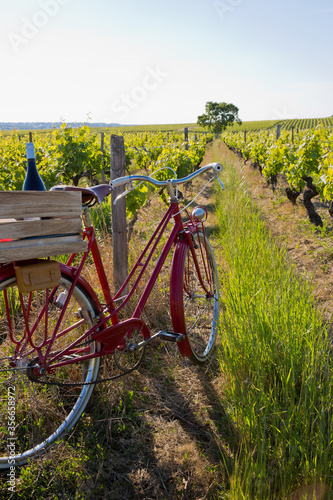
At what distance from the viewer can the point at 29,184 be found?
178cm

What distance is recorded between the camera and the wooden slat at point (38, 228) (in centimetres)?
129

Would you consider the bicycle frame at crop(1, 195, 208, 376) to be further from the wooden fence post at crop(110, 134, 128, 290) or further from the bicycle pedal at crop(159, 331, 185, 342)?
the wooden fence post at crop(110, 134, 128, 290)

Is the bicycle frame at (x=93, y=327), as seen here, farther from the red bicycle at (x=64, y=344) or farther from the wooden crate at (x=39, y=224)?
the wooden crate at (x=39, y=224)

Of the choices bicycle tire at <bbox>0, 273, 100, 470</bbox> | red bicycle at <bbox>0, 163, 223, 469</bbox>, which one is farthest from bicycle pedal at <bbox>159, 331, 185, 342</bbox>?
bicycle tire at <bbox>0, 273, 100, 470</bbox>

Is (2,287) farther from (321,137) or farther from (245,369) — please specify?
(321,137)

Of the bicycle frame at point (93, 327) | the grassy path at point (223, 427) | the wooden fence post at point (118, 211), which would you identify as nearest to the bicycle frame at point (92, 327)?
the bicycle frame at point (93, 327)

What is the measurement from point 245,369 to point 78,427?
928mm

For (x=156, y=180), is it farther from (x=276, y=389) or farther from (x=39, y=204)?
(x=276, y=389)

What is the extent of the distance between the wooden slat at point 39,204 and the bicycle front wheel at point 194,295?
30.9 inches

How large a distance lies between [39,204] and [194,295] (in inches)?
54.8

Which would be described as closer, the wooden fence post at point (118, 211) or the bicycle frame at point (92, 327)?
the bicycle frame at point (92, 327)

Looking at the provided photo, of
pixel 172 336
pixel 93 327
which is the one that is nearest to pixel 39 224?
pixel 93 327

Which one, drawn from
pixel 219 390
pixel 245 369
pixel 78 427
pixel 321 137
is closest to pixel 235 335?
pixel 245 369

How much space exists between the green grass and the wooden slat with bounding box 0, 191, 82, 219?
103cm
